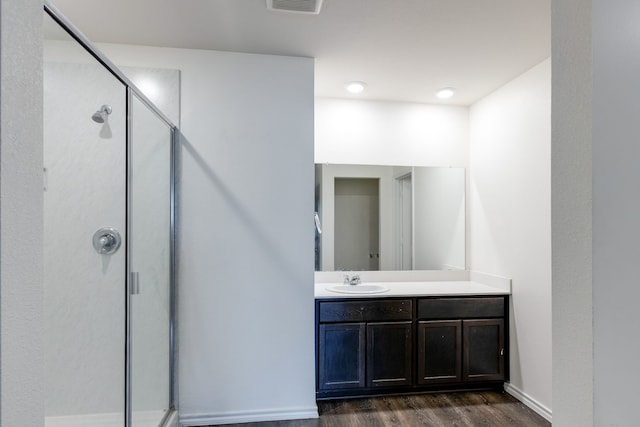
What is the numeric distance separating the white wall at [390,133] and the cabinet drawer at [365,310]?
1309 millimetres

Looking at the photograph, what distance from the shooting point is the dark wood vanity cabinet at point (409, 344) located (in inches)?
105


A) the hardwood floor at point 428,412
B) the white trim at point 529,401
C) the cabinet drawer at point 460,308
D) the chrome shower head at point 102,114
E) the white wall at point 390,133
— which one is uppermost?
the white wall at point 390,133

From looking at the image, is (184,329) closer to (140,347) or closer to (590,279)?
(140,347)

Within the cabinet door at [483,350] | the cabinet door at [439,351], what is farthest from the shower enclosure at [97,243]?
the cabinet door at [483,350]

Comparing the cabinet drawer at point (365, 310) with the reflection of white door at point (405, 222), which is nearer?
the cabinet drawer at point (365, 310)

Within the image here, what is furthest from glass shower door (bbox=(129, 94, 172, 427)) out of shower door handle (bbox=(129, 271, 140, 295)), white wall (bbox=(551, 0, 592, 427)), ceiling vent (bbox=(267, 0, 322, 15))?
white wall (bbox=(551, 0, 592, 427))

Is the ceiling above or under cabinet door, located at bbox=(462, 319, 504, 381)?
above

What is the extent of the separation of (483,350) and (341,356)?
1174 millimetres

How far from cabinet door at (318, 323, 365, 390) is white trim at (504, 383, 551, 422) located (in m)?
1.22

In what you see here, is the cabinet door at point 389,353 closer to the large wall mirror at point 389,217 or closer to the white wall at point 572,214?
the large wall mirror at point 389,217

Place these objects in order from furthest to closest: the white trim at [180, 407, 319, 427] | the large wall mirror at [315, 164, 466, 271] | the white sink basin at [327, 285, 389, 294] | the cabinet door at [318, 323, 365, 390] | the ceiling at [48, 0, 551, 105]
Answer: the large wall mirror at [315, 164, 466, 271] → the white sink basin at [327, 285, 389, 294] → the cabinet door at [318, 323, 365, 390] → the white trim at [180, 407, 319, 427] → the ceiling at [48, 0, 551, 105]

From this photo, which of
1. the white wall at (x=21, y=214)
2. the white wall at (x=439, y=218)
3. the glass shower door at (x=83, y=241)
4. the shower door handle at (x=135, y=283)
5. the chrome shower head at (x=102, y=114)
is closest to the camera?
the white wall at (x=21, y=214)

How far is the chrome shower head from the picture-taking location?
66.2 inches

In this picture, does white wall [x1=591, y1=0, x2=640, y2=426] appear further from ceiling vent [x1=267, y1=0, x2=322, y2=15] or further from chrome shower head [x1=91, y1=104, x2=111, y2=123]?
chrome shower head [x1=91, y1=104, x2=111, y2=123]
